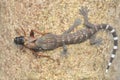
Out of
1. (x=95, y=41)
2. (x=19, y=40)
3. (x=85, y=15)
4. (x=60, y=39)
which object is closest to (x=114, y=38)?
(x=95, y=41)

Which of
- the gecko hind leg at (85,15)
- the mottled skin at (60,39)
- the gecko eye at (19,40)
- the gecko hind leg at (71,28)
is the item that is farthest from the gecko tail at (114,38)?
the gecko eye at (19,40)

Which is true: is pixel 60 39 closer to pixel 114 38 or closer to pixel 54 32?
pixel 54 32

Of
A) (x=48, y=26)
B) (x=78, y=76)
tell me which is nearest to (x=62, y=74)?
(x=78, y=76)

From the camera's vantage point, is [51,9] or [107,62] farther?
[107,62]

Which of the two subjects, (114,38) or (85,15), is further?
(114,38)

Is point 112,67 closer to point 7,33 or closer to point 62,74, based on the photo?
point 62,74

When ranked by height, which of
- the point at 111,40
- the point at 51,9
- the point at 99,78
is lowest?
the point at 99,78

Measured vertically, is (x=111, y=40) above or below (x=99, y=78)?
above

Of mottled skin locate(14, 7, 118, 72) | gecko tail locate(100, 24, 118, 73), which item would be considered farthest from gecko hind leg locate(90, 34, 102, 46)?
gecko tail locate(100, 24, 118, 73)
